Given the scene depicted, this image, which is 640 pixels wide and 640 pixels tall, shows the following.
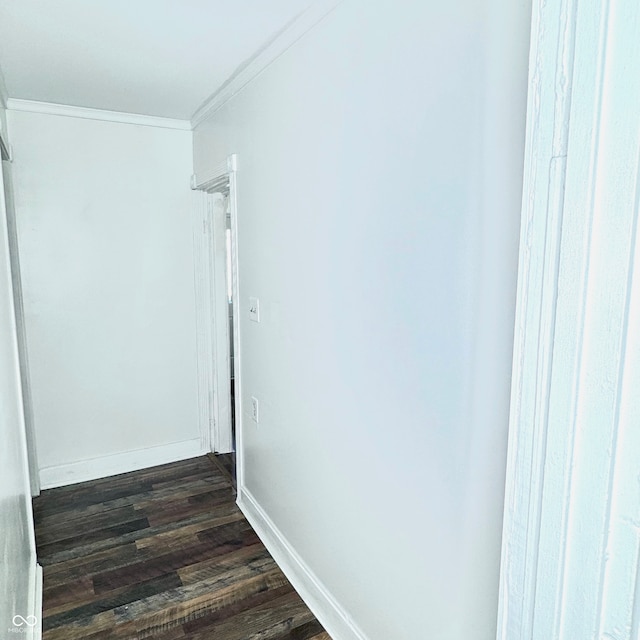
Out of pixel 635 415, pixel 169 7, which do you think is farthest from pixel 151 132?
pixel 635 415

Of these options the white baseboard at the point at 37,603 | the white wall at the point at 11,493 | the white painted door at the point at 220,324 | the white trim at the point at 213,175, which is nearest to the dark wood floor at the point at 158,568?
the white baseboard at the point at 37,603

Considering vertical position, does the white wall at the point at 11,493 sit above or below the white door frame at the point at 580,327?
below

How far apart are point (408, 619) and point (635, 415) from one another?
3.47ft

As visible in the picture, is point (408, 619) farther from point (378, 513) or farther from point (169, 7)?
point (169, 7)

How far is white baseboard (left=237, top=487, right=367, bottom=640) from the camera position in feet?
5.83

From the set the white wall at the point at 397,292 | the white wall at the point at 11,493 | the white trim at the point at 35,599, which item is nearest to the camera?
the white wall at the point at 397,292

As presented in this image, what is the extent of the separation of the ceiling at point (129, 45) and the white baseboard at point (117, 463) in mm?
2255

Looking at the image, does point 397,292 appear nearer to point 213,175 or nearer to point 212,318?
point 213,175

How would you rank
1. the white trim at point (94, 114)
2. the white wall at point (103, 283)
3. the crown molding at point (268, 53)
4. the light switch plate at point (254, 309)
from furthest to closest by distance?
the white wall at point (103, 283)
the white trim at point (94, 114)
the light switch plate at point (254, 309)
the crown molding at point (268, 53)

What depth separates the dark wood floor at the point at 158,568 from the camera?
1.90 m

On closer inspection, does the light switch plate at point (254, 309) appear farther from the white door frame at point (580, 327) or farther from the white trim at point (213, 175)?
the white door frame at point (580, 327)

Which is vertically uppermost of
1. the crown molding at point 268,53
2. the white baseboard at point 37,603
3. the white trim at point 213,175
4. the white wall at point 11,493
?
the crown molding at point 268,53

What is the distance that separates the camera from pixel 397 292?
1351mm

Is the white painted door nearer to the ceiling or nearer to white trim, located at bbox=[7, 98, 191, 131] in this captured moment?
white trim, located at bbox=[7, 98, 191, 131]
